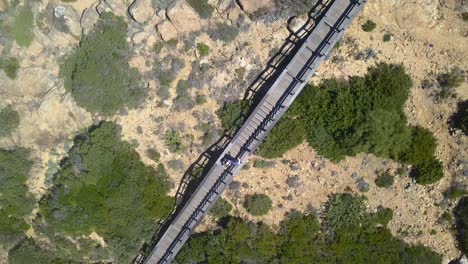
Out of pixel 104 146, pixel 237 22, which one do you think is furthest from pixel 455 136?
pixel 104 146

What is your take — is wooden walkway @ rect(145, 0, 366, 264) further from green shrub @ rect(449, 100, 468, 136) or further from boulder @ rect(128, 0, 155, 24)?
boulder @ rect(128, 0, 155, 24)

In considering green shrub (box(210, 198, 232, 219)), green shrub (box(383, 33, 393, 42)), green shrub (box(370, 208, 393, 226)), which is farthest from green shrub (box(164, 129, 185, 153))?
green shrub (box(383, 33, 393, 42))

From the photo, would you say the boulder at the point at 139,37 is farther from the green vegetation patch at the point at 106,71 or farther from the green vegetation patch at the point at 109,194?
the green vegetation patch at the point at 109,194

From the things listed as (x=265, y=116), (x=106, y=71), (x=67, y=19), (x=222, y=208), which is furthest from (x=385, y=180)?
(x=67, y=19)

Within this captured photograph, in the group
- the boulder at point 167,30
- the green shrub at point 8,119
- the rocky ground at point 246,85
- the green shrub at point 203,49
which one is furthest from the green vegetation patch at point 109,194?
the green shrub at point 203,49

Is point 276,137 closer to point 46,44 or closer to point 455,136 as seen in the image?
point 455,136

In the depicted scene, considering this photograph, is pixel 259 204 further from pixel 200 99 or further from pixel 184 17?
pixel 184 17
